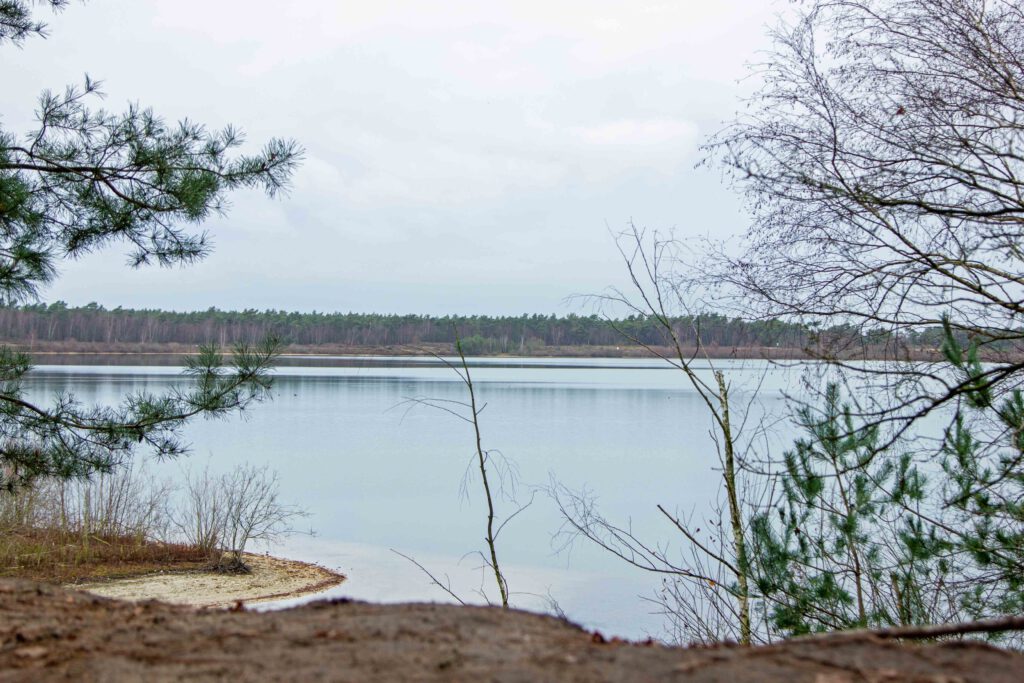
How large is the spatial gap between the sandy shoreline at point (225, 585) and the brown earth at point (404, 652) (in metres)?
→ 10.2

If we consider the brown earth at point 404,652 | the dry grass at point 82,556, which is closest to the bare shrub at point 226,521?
the dry grass at point 82,556

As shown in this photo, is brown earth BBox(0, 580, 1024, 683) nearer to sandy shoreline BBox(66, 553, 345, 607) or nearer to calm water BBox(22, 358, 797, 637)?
calm water BBox(22, 358, 797, 637)

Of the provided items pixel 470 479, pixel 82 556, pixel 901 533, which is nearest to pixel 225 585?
pixel 82 556

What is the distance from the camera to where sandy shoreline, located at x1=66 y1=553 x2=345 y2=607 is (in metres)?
13.3

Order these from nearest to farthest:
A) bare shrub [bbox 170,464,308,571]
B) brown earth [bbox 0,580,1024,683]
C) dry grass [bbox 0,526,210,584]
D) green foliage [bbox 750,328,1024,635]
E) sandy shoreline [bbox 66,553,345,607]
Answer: brown earth [bbox 0,580,1024,683], green foliage [bbox 750,328,1024,635], sandy shoreline [bbox 66,553,345,607], dry grass [bbox 0,526,210,584], bare shrub [bbox 170,464,308,571]

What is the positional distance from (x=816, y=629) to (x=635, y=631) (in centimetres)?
530

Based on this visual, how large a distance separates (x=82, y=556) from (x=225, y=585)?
110 inches

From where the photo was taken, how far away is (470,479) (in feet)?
31.9

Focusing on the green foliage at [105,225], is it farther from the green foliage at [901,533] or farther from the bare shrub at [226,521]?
the bare shrub at [226,521]

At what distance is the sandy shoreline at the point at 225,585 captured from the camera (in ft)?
43.8

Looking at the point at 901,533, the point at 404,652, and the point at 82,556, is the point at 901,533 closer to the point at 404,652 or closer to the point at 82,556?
the point at 404,652

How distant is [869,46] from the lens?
6.31 meters

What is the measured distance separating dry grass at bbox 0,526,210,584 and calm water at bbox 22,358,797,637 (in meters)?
2.21

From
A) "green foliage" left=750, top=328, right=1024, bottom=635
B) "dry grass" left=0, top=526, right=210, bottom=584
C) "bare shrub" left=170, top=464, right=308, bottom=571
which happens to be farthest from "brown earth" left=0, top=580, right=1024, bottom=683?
"bare shrub" left=170, top=464, right=308, bottom=571
